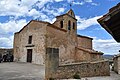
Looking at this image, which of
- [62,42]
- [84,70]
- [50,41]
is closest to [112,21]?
[84,70]

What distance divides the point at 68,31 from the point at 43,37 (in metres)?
6.55

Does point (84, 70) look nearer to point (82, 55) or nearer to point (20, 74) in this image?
point (20, 74)

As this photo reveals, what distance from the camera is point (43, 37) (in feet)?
89.2

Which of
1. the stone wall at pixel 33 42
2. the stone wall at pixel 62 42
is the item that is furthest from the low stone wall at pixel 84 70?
the stone wall at pixel 33 42

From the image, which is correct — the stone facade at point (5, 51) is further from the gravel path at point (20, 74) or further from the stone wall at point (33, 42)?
the gravel path at point (20, 74)

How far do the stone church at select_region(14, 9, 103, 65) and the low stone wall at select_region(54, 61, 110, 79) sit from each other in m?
3.82

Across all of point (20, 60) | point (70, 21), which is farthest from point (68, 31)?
point (20, 60)

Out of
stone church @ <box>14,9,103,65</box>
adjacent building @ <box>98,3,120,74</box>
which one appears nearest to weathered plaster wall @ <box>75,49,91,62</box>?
stone church @ <box>14,9,103,65</box>

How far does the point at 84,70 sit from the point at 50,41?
9.58 meters

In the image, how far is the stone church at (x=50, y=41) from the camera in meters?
27.4

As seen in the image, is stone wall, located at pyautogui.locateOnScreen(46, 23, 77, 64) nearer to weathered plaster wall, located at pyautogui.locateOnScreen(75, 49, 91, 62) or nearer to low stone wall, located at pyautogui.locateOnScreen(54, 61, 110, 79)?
weathered plaster wall, located at pyautogui.locateOnScreen(75, 49, 91, 62)

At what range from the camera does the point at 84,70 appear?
19.2 meters

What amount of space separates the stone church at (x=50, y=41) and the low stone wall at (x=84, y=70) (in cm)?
382

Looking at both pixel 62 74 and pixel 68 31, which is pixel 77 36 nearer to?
pixel 68 31
